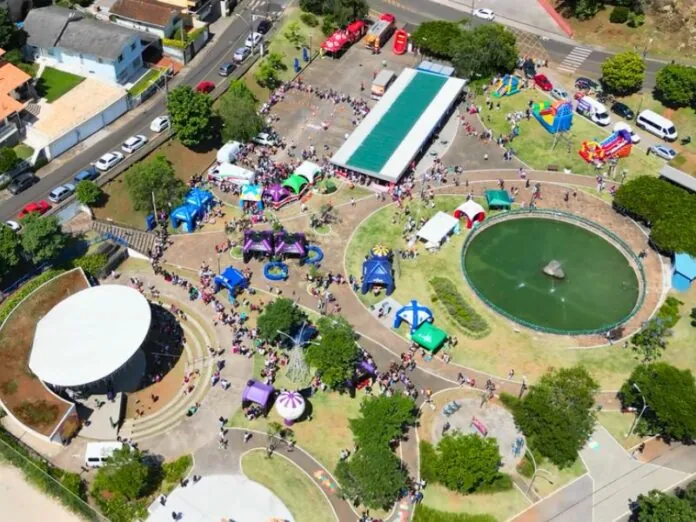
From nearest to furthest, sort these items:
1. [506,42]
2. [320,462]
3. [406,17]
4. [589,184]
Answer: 1. [320,462]
2. [589,184]
3. [506,42]
4. [406,17]

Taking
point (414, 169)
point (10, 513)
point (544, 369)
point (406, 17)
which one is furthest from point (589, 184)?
point (10, 513)

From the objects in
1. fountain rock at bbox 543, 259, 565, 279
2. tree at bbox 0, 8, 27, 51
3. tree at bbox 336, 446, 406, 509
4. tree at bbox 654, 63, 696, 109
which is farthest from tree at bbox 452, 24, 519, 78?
tree at bbox 336, 446, 406, 509

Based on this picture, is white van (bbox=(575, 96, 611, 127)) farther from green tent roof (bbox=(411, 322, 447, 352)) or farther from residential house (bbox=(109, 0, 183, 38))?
residential house (bbox=(109, 0, 183, 38))

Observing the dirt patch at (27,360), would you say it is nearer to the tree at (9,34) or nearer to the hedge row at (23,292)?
the hedge row at (23,292)

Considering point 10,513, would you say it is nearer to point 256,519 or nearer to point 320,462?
point 256,519

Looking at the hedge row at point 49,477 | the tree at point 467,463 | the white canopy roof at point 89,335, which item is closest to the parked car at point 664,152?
the tree at point 467,463
